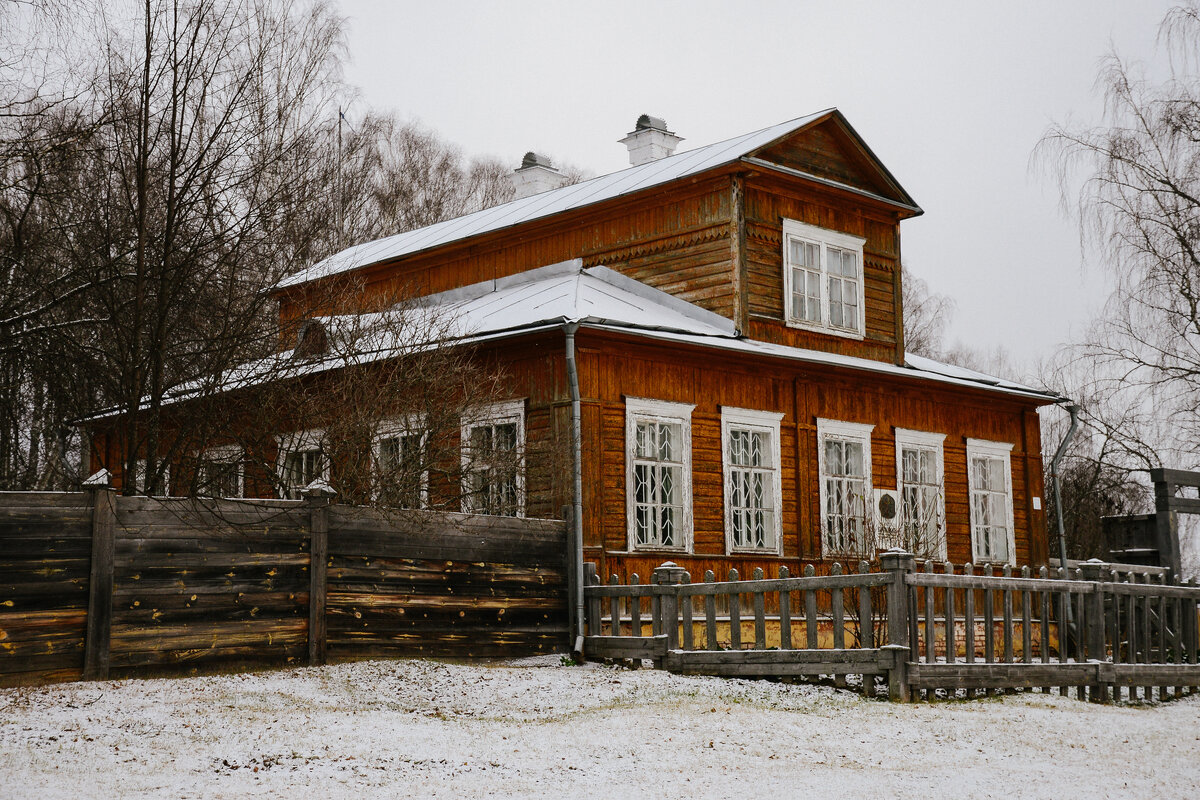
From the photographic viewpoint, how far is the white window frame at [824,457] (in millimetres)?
19016

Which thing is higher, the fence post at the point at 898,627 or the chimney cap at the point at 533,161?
the chimney cap at the point at 533,161

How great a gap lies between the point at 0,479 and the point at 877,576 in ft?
38.9

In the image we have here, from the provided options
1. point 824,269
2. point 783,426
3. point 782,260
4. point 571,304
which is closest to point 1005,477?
point 824,269

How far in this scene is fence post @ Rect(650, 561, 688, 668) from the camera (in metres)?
14.1

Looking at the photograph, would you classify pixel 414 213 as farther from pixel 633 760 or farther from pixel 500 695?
pixel 633 760

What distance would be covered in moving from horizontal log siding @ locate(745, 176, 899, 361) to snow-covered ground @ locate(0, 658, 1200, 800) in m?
7.92

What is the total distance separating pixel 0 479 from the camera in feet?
57.1

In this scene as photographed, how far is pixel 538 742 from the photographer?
9.25m

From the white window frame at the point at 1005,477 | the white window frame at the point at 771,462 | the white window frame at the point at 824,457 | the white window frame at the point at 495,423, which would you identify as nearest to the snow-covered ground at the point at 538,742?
the white window frame at the point at 495,423

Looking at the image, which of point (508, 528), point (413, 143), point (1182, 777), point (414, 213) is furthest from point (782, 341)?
point (413, 143)

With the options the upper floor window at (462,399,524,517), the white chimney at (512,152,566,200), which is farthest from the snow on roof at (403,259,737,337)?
the white chimney at (512,152,566,200)

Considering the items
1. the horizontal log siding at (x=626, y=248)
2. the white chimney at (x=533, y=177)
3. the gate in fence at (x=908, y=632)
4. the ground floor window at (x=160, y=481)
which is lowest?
the gate in fence at (x=908, y=632)

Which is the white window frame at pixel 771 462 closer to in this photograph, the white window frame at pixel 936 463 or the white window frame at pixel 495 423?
the white window frame at pixel 936 463

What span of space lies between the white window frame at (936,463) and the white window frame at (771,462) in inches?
102
